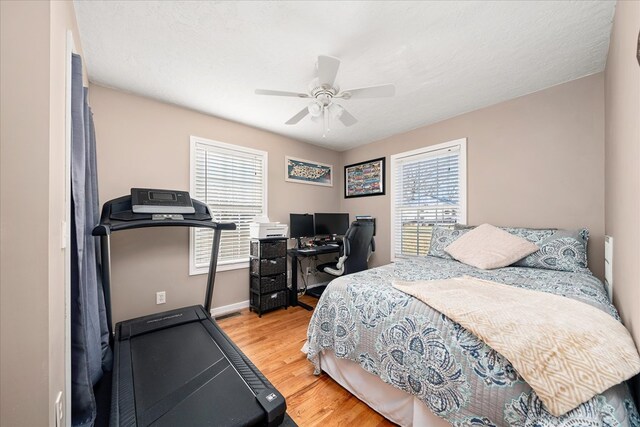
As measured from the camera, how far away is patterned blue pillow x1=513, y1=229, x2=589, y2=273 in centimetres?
198

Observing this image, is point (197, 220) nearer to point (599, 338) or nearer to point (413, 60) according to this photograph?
point (413, 60)

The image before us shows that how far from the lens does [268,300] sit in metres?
3.10

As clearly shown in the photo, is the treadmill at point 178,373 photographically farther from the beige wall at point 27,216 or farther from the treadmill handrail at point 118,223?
the beige wall at point 27,216

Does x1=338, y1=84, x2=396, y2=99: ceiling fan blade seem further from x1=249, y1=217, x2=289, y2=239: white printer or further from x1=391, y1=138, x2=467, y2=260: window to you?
x1=249, y1=217, x2=289, y2=239: white printer

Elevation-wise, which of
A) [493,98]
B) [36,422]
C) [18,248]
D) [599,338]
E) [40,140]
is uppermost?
A: [493,98]

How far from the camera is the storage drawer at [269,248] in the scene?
10.1 ft

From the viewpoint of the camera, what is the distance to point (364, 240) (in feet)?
10.5

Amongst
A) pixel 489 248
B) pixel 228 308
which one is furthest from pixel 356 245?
pixel 228 308

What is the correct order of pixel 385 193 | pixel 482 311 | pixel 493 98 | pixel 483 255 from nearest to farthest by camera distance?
pixel 482 311
pixel 483 255
pixel 493 98
pixel 385 193

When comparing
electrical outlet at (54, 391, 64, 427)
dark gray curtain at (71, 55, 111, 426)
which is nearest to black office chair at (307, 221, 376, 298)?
dark gray curtain at (71, 55, 111, 426)

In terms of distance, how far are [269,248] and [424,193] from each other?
2310mm

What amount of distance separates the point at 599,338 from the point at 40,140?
2.20 meters

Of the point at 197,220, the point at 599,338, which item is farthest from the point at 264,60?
the point at 599,338

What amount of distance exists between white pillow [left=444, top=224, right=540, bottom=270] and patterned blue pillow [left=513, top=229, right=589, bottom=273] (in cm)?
7
